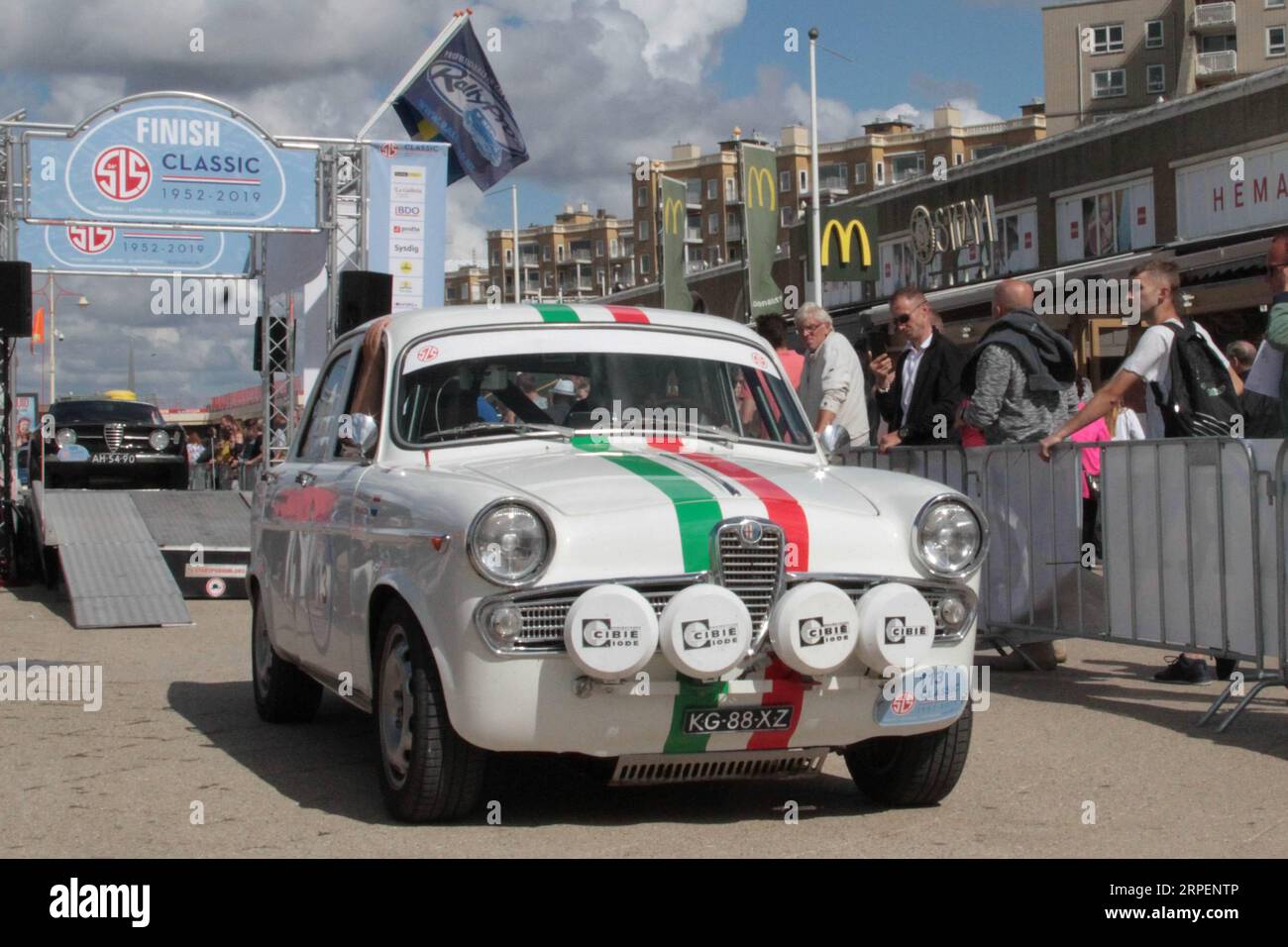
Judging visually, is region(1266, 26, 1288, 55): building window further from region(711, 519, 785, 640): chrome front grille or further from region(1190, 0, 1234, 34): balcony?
region(711, 519, 785, 640): chrome front grille

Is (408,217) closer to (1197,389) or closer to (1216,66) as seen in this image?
(1197,389)

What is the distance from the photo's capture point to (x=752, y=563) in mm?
5496

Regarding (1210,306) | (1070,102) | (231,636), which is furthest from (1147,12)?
(231,636)

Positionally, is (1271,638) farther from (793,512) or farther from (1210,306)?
(1210,306)

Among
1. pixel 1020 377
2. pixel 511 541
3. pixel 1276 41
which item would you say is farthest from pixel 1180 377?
pixel 1276 41

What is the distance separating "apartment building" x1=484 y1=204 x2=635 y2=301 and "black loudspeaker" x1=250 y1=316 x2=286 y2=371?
439ft

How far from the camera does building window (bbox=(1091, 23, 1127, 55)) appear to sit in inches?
3746

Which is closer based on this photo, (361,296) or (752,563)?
(752,563)

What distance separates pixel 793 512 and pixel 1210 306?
2277 cm

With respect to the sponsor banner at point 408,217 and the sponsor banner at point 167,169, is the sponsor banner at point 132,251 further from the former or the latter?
the sponsor banner at point 167,169

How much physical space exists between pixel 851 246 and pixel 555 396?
29865 millimetres

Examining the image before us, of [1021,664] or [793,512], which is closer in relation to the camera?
[793,512]

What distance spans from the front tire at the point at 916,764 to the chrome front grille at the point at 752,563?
0.76m
